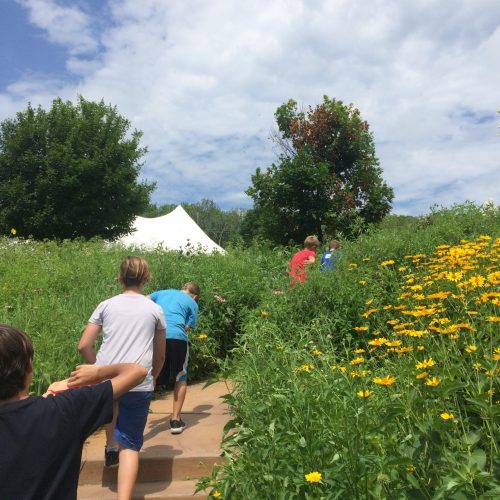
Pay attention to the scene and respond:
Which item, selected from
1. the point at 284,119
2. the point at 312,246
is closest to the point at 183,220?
the point at 284,119

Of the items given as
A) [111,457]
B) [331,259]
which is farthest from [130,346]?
[331,259]

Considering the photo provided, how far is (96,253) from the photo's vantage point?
10.2 m

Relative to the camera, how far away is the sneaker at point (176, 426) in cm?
400

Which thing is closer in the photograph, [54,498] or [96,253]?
[54,498]

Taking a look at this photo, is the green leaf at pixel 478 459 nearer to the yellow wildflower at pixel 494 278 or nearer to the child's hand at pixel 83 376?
the child's hand at pixel 83 376

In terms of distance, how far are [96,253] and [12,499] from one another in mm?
9267

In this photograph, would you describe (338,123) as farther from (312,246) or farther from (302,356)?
(302,356)

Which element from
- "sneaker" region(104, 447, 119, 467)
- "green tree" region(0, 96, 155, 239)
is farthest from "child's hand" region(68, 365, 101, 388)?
"green tree" region(0, 96, 155, 239)

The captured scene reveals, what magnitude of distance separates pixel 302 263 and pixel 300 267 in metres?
0.07

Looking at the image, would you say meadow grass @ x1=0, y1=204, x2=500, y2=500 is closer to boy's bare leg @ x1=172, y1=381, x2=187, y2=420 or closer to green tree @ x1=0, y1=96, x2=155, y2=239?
boy's bare leg @ x1=172, y1=381, x2=187, y2=420

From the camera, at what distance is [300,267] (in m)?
6.04

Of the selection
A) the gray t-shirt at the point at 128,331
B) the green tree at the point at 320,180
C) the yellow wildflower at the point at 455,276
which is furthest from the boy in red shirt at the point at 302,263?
the green tree at the point at 320,180

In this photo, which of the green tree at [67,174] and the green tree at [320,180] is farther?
the green tree at [67,174]

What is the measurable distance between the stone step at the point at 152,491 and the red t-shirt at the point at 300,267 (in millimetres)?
2623
